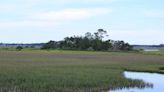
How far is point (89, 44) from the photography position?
12769 cm

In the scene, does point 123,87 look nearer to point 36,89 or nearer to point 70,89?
point 70,89

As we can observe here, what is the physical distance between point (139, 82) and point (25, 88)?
30.2 feet

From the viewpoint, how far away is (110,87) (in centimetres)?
2436

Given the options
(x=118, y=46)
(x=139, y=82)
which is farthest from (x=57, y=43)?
(x=139, y=82)

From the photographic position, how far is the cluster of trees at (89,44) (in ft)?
418

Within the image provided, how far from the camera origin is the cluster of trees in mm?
127375

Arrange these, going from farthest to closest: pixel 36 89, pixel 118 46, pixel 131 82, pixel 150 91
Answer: pixel 118 46 → pixel 131 82 → pixel 150 91 → pixel 36 89

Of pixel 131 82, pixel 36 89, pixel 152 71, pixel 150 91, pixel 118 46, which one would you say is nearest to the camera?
pixel 36 89

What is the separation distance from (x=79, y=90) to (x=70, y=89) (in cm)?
49

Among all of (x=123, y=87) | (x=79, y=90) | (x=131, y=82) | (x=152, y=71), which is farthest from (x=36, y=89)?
(x=152, y=71)

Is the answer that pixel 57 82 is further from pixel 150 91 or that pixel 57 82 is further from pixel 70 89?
pixel 150 91

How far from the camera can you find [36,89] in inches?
831

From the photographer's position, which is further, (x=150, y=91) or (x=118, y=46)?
(x=118, y=46)

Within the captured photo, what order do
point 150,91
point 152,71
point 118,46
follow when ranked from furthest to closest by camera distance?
point 118,46 → point 152,71 → point 150,91
